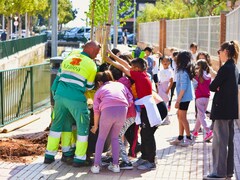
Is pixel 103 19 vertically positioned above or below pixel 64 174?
above

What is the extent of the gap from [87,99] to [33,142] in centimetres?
179

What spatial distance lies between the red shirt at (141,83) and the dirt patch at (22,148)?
2.00 m

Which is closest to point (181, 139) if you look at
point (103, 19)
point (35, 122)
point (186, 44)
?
point (35, 122)

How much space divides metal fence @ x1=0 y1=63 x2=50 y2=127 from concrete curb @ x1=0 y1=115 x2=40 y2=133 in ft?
0.46

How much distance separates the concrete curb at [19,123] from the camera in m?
12.2

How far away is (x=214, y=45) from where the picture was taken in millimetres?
24391

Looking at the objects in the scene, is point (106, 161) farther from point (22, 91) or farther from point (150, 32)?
point (150, 32)

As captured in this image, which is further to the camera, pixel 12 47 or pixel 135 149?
pixel 12 47

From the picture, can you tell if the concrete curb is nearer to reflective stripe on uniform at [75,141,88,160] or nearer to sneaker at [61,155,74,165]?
sneaker at [61,155,74,165]

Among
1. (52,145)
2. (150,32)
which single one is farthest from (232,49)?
(150,32)

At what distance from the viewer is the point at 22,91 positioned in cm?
1451

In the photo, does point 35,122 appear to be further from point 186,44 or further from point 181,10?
point 181,10

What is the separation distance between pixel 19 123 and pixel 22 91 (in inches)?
64.0

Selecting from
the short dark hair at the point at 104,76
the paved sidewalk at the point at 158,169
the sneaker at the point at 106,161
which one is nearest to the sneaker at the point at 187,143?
the paved sidewalk at the point at 158,169
